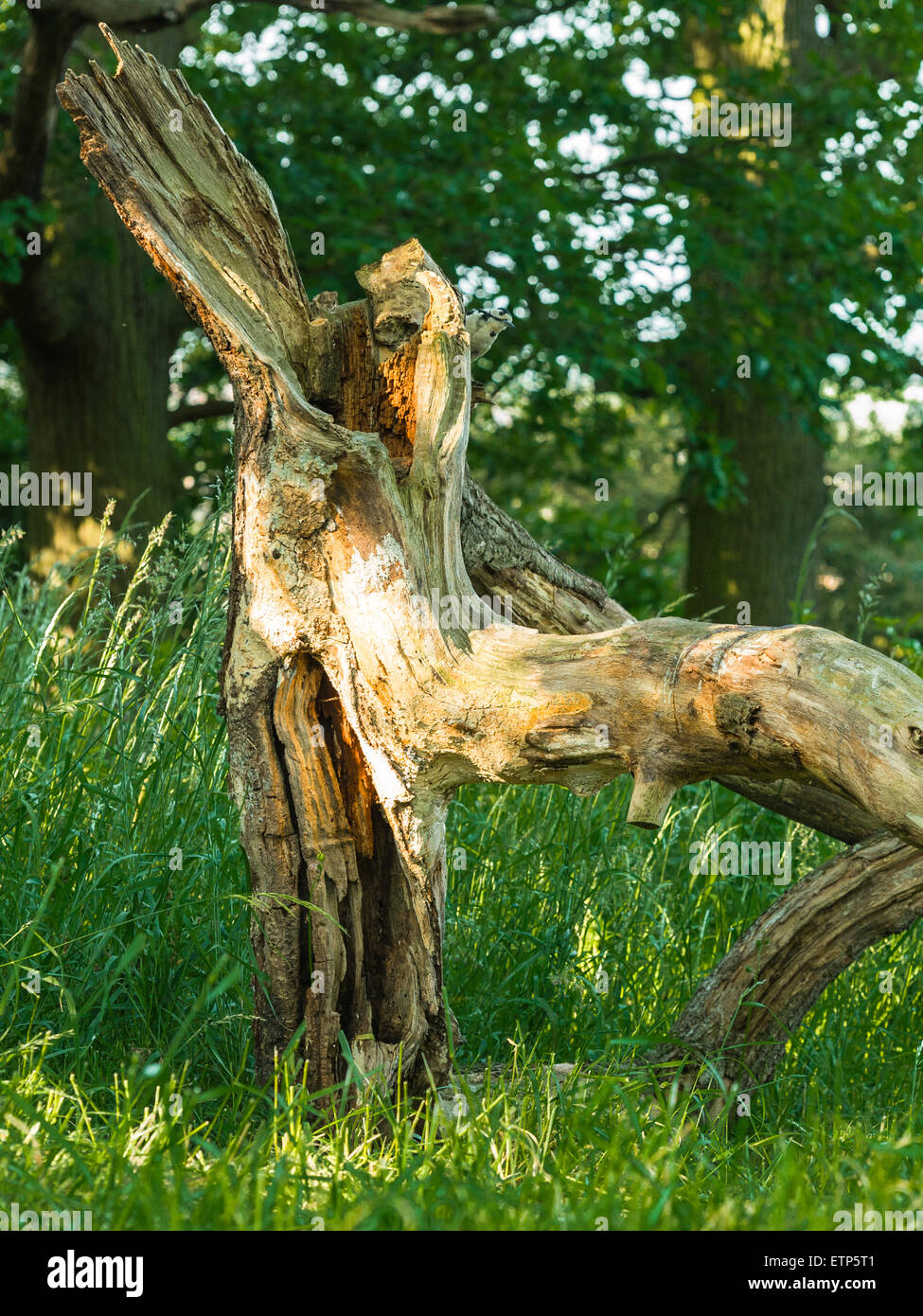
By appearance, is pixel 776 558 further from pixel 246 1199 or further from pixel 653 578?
pixel 246 1199

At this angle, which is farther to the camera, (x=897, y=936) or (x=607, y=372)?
(x=607, y=372)

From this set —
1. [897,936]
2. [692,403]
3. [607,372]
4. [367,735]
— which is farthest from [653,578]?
[367,735]

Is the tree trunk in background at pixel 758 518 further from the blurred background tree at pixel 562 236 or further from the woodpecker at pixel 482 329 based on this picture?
the woodpecker at pixel 482 329

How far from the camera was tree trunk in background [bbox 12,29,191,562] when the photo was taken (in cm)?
778

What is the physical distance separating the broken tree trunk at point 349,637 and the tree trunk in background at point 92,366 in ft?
16.7

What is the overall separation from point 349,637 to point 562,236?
578 cm

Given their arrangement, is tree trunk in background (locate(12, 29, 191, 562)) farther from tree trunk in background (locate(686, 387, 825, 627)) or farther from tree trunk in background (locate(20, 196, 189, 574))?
tree trunk in background (locate(686, 387, 825, 627))

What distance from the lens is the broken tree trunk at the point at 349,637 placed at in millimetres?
2346

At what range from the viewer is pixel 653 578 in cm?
983

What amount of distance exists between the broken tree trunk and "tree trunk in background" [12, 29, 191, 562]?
5097 mm

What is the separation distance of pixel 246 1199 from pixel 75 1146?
420mm
